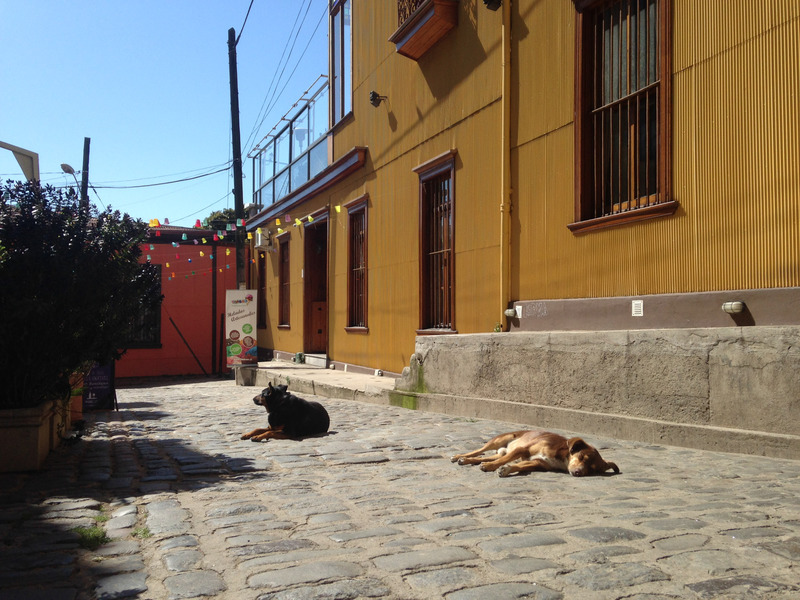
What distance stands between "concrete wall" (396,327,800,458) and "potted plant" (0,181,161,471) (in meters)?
4.12

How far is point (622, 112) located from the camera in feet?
Answer: 25.7

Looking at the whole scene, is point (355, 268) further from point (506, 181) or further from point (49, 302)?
point (49, 302)

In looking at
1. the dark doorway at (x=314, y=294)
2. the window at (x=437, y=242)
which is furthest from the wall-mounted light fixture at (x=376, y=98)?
the dark doorway at (x=314, y=294)

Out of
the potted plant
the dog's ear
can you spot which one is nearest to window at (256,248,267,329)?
the potted plant

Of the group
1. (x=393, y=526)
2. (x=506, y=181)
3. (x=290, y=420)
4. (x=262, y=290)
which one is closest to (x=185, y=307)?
(x=262, y=290)

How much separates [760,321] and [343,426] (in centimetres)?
463

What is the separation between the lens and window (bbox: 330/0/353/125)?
16203 millimetres

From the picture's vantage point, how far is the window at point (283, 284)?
69.4 feet

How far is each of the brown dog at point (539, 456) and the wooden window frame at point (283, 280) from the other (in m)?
15.4

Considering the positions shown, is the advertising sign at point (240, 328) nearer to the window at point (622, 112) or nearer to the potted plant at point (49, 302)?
the potted plant at point (49, 302)

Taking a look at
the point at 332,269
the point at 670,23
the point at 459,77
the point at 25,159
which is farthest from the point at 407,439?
the point at 332,269

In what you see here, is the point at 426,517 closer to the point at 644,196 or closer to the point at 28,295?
the point at 28,295

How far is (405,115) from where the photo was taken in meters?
13.1

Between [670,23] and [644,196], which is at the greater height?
[670,23]
